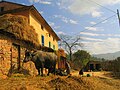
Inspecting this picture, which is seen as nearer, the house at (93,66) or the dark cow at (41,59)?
the dark cow at (41,59)

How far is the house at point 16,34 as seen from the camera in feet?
57.4

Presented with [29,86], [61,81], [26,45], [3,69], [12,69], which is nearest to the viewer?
[29,86]

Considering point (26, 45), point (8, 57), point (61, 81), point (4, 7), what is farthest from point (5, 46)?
point (4, 7)

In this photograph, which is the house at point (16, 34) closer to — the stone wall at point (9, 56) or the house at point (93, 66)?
the stone wall at point (9, 56)

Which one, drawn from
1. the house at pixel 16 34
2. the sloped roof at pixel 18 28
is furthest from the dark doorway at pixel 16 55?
the sloped roof at pixel 18 28

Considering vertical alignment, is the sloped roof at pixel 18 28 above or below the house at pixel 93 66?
above

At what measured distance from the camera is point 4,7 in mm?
31922

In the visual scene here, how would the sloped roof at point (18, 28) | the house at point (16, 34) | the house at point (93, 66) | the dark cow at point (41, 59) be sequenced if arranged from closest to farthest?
the house at point (16, 34), the dark cow at point (41, 59), the sloped roof at point (18, 28), the house at point (93, 66)

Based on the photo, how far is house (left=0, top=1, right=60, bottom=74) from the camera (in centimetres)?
1748

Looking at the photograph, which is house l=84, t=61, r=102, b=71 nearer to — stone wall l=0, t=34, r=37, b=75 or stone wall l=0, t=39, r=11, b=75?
stone wall l=0, t=34, r=37, b=75

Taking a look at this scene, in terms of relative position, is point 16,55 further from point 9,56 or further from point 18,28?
point 18,28

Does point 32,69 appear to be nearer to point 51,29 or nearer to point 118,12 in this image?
point 118,12

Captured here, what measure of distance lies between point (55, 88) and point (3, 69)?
20.4 ft

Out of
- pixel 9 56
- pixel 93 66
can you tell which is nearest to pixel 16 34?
A: pixel 9 56
